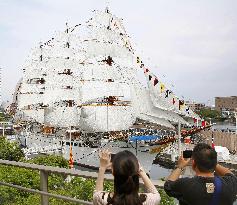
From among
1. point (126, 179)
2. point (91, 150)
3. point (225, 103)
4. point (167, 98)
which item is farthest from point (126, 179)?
point (225, 103)

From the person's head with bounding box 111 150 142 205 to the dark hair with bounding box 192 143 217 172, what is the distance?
51cm

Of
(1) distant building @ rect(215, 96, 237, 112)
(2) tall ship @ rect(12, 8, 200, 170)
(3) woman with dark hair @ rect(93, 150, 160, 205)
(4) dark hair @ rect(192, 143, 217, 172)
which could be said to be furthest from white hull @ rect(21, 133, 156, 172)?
(1) distant building @ rect(215, 96, 237, 112)

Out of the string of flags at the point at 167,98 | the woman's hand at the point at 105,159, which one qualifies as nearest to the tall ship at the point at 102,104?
the string of flags at the point at 167,98

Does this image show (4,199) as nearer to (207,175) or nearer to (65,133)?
(207,175)

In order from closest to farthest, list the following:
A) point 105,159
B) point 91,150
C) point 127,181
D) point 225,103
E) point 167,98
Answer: point 127,181 → point 105,159 → point 167,98 → point 91,150 → point 225,103

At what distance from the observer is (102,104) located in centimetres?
5034

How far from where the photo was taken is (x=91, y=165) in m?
48.4

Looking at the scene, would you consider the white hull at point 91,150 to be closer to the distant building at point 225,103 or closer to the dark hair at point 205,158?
the dark hair at point 205,158

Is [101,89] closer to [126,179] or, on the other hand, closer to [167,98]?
[167,98]

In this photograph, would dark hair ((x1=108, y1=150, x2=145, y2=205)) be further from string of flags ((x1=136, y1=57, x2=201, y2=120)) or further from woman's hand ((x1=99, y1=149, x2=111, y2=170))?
string of flags ((x1=136, y1=57, x2=201, y2=120))

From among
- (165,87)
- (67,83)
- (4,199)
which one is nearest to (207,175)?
(4,199)

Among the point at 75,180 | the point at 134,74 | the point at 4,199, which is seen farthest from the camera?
the point at 134,74

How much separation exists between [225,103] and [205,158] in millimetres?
167751

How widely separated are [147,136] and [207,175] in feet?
144
